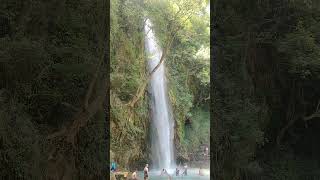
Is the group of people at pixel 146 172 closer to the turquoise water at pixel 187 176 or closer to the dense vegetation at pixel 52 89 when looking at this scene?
the turquoise water at pixel 187 176

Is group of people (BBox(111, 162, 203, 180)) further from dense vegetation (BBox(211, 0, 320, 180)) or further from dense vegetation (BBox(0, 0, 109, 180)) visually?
dense vegetation (BBox(211, 0, 320, 180))

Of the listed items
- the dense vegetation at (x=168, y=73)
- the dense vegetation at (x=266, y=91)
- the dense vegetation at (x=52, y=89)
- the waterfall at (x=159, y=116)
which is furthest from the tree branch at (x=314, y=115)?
the waterfall at (x=159, y=116)

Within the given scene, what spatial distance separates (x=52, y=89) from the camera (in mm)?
7531

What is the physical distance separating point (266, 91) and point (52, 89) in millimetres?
3810

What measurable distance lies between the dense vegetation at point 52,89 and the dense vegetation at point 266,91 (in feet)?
7.26

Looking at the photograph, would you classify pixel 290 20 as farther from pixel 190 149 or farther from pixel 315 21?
pixel 190 149

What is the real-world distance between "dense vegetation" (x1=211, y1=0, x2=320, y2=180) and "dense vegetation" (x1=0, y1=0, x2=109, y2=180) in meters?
2.21

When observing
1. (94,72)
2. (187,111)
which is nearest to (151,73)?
(187,111)

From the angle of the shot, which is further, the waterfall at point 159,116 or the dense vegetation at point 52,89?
the waterfall at point 159,116

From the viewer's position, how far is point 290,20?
8.24m

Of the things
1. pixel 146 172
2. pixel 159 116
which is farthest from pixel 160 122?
pixel 146 172

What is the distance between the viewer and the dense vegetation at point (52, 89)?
280 inches

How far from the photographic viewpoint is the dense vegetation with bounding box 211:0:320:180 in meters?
8.09

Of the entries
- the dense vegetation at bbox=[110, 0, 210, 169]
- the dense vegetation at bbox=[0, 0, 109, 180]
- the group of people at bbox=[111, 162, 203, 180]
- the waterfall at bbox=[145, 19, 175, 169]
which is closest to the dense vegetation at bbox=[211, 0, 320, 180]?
the dense vegetation at bbox=[0, 0, 109, 180]
